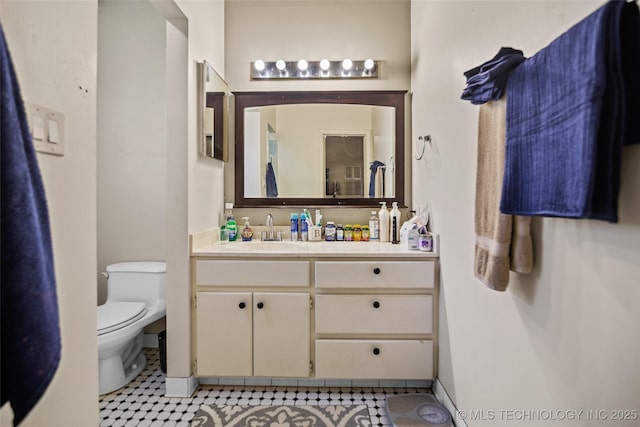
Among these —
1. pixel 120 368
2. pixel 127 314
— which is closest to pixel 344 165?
pixel 127 314

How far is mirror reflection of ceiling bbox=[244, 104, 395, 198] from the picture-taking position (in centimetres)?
227

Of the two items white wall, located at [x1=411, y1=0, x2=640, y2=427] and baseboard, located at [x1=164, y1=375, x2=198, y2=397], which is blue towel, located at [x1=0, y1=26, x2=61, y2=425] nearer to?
white wall, located at [x1=411, y1=0, x2=640, y2=427]

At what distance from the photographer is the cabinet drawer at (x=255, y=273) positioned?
1.72 metres

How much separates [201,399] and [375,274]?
119 cm

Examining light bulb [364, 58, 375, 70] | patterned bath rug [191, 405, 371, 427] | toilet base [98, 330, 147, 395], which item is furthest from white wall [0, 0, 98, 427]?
light bulb [364, 58, 375, 70]

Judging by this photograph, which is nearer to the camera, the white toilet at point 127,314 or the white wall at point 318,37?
the white toilet at point 127,314

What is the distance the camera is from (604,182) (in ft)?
1.94

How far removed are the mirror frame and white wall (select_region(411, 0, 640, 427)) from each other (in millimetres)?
488

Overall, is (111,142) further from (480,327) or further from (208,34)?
(480,327)

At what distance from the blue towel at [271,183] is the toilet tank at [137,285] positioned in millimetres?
874

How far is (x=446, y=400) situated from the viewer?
1.57m

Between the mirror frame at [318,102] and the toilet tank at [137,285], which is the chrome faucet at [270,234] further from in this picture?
the toilet tank at [137,285]

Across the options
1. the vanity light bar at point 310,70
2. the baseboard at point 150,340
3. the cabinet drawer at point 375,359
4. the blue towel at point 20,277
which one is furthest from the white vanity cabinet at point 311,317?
the vanity light bar at point 310,70

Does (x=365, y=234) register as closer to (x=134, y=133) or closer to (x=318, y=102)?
(x=318, y=102)
